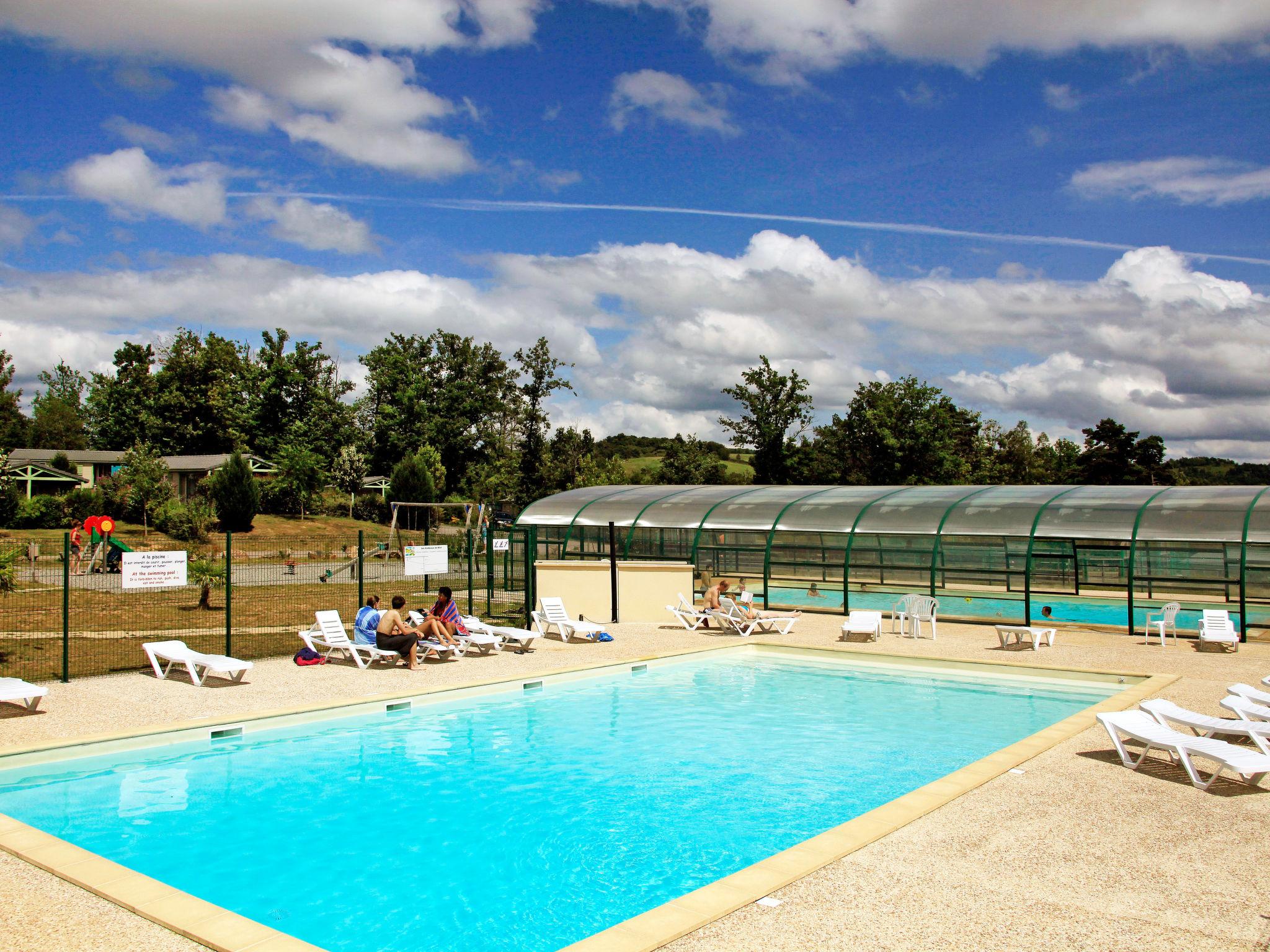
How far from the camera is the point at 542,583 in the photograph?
1958cm

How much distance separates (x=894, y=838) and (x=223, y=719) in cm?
693

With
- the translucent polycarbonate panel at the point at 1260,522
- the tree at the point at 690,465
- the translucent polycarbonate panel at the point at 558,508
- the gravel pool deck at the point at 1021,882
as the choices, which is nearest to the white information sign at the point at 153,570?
the gravel pool deck at the point at 1021,882

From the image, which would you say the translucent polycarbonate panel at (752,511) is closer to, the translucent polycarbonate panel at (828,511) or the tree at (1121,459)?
the translucent polycarbonate panel at (828,511)

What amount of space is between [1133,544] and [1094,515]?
1169 mm

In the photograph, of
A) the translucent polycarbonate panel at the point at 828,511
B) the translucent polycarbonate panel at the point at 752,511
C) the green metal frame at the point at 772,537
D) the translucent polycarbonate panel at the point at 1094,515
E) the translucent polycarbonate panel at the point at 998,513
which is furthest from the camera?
A: the translucent polycarbonate panel at the point at 752,511

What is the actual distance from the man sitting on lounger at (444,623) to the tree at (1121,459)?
48.2 meters

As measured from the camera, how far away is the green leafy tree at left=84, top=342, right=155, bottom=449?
6256cm

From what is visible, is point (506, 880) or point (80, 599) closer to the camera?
A: point (506, 880)

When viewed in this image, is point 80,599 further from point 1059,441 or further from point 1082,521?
point 1059,441

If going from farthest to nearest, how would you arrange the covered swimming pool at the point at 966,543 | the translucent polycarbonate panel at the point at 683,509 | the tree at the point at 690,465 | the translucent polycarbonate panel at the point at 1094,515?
1. the tree at the point at 690,465
2. the translucent polycarbonate panel at the point at 683,509
3. the translucent polycarbonate panel at the point at 1094,515
4. the covered swimming pool at the point at 966,543

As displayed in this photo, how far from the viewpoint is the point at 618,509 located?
996 inches

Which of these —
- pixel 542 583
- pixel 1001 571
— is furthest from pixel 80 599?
pixel 1001 571

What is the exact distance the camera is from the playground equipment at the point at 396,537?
25.0m

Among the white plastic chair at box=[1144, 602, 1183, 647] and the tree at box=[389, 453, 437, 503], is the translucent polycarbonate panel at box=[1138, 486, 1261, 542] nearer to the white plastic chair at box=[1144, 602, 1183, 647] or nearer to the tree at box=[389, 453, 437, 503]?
the white plastic chair at box=[1144, 602, 1183, 647]
